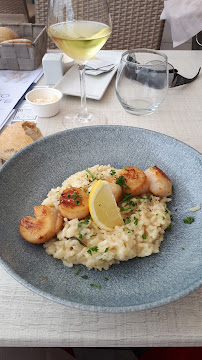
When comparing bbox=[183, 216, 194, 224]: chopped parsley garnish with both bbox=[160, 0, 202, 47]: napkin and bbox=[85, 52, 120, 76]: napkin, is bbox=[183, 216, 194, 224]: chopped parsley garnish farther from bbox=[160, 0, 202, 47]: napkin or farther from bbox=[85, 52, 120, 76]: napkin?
bbox=[160, 0, 202, 47]: napkin

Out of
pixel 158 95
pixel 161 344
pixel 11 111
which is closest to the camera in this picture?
pixel 161 344

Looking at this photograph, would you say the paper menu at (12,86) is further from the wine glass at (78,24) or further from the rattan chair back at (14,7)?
the rattan chair back at (14,7)

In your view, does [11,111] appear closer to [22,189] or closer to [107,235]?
[22,189]

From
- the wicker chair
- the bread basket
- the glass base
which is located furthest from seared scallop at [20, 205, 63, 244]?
the wicker chair

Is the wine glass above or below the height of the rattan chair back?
above

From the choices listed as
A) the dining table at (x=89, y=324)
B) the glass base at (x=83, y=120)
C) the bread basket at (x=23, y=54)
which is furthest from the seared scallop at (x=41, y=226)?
the bread basket at (x=23, y=54)

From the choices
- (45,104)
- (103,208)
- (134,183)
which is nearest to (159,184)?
(134,183)

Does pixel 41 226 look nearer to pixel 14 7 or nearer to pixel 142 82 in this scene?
pixel 142 82

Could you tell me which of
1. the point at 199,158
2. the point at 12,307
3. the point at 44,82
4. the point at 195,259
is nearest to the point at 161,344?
the point at 195,259

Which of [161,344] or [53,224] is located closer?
[161,344]
